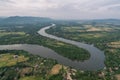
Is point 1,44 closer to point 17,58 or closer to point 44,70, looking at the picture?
point 17,58

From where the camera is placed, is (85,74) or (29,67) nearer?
(85,74)

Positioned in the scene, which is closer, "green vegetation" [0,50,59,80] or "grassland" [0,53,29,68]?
"green vegetation" [0,50,59,80]

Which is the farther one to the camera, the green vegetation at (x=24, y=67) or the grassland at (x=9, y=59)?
the grassland at (x=9, y=59)

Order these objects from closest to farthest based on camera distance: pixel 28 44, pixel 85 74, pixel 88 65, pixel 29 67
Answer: pixel 85 74 < pixel 29 67 < pixel 88 65 < pixel 28 44

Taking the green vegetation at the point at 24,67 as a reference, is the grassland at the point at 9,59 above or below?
below

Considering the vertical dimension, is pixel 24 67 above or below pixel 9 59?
above

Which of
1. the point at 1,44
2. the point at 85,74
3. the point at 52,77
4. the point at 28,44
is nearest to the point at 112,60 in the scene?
the point at 85,74

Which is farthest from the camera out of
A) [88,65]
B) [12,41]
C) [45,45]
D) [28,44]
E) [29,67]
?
[12,41]

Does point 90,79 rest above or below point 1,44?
above

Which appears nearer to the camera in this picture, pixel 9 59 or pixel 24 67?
pixel 24 67

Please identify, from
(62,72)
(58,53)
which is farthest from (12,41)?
(62,72)

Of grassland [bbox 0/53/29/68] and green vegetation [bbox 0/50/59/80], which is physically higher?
green vegetation [bbox 0/50/59/80]
